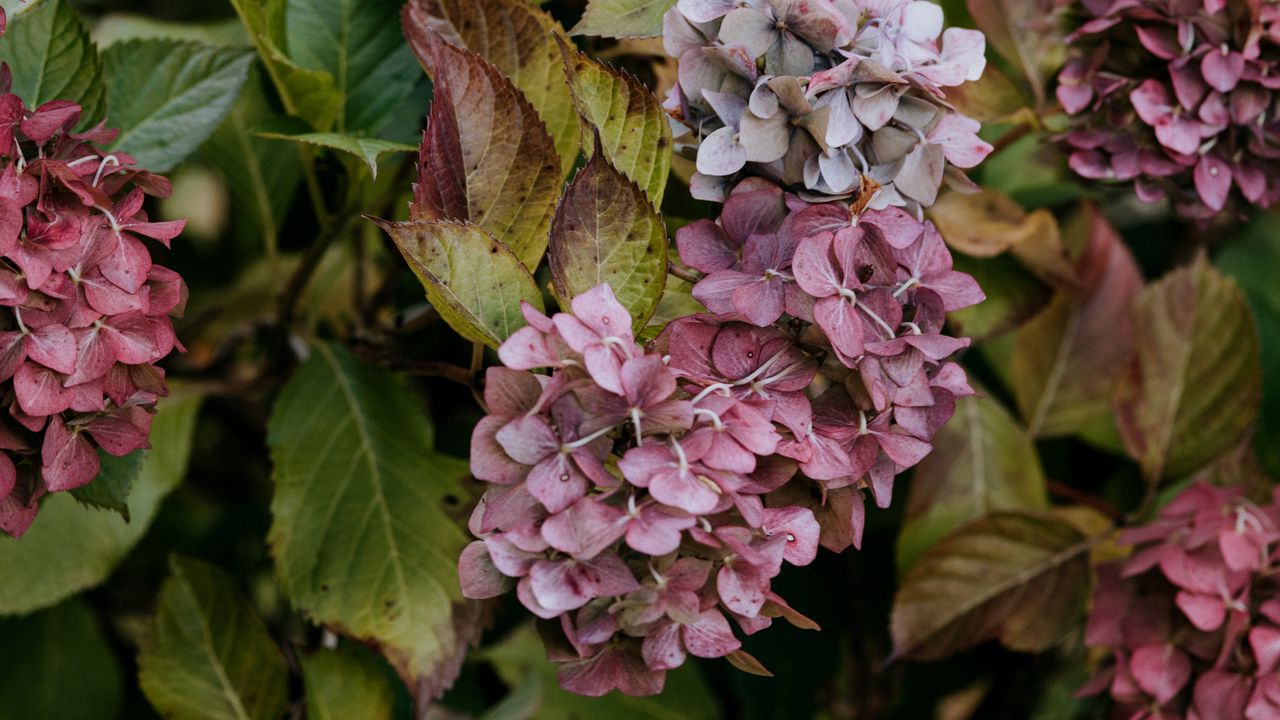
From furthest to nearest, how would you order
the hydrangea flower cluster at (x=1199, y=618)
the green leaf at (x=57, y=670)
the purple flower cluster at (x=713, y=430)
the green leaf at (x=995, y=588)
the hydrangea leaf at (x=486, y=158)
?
the green leaf at (x=57, y=670), the green leaf at (x=995, y=588), the hydrangea flower cluster at (x=1199, y=618), the hydrangea leaf at (x=486, y=158), the purple flower cluster at (x=713, y=430)

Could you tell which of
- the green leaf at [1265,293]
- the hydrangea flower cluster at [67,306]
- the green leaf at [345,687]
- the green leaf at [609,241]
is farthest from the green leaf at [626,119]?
the green leaf at [1265,293]

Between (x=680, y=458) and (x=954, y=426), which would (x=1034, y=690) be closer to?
(x=954, y=426)

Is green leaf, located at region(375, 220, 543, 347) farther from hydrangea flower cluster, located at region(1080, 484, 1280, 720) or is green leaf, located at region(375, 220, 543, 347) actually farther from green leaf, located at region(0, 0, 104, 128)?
hydrangea flower cluster, located at region(1080, 484, 1280, 720)

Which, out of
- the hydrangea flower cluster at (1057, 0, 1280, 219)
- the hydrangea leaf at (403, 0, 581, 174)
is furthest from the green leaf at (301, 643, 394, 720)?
the hydrangea flower cluster at (1057, 0, 1280, 219)

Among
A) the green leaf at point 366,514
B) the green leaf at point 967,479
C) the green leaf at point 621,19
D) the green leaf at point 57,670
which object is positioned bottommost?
the green leaf at point 57,670

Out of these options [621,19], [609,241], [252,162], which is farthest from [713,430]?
[252,162]

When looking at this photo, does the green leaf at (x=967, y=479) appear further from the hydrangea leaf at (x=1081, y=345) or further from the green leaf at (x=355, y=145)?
the green leaf at (x=355, y=145)

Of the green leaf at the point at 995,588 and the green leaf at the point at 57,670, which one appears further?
the green leaf at the point at 57,670
